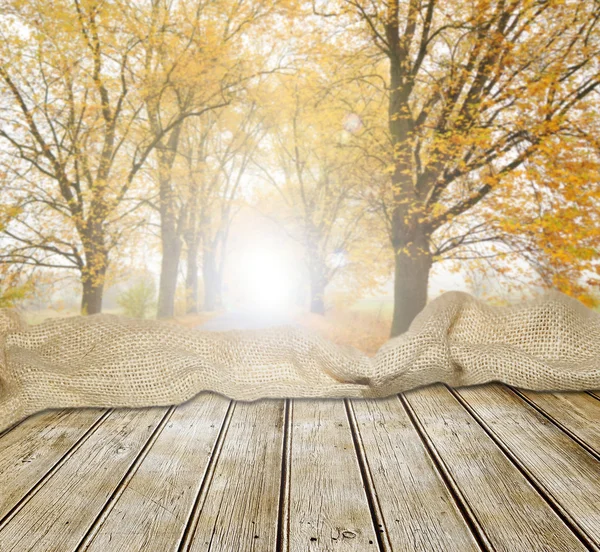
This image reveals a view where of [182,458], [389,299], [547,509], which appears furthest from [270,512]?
[389,299]

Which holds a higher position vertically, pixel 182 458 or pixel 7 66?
pixel 7 66

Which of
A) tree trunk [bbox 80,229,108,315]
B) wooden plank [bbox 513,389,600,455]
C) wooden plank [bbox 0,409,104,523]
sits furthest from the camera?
tree trunk [bbox 80,229,108,315]

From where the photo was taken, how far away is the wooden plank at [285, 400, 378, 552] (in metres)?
0.70

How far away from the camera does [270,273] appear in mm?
15305

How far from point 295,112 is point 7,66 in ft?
15.0

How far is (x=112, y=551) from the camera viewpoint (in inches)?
26.9

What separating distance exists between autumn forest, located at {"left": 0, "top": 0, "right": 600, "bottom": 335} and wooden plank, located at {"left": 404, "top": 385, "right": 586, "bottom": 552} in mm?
3681

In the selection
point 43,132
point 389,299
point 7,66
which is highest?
point 7,66

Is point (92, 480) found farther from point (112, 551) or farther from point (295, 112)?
point (295, 112)

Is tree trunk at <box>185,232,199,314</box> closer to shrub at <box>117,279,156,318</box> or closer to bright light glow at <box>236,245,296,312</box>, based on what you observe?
shrub at <box>117,279,156,318</box>

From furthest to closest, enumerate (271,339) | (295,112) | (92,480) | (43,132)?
(295,112)
(43,132)
(271,339)
(92,480)

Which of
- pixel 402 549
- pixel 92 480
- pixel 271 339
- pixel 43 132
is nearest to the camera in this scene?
pixel 402 549

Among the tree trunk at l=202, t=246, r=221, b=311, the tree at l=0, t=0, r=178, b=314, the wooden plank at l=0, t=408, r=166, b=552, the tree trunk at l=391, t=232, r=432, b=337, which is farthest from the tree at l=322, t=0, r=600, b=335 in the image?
the tree trunk at l=202, t=246, r=221, b=311

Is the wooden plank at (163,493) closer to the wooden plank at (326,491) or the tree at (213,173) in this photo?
the wooden plank at (326,491)
